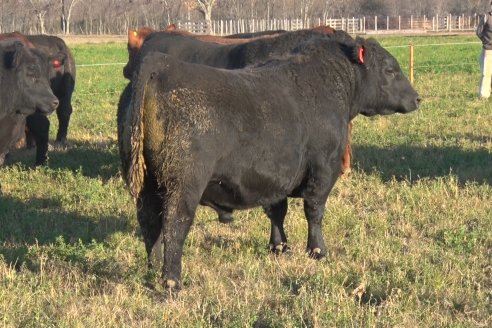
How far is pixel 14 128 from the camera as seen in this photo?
9.16m

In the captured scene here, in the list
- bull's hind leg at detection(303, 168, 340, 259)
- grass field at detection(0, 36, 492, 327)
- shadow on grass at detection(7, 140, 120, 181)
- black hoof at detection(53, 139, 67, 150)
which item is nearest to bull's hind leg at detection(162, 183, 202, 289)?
grass field at detection(0, 36, 492, 327)

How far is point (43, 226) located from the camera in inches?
289

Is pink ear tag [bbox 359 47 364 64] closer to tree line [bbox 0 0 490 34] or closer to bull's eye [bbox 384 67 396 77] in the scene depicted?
bull's eye [bbox 384 67 396 77]

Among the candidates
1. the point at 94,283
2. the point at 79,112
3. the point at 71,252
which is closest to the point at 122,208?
the point at 71,252

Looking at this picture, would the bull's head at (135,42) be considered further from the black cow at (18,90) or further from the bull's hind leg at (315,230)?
the bull's hind leg at (315,230)

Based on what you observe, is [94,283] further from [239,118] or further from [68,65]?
[68,65]

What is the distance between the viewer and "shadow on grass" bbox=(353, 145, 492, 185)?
9.05m

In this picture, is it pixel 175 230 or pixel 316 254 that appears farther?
pixel 316 254

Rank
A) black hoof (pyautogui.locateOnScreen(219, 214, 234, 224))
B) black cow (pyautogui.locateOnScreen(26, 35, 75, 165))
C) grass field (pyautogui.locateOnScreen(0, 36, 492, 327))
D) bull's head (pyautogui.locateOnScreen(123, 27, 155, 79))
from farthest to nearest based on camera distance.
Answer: black cow (pyautogui.locateOnScreen(26, 35, 75, 165))
bull's head (pyautogui.locateOnScreen(123, 27, 155, 79))
black hoof (pyautogui.locateOnScreen(219, 214, 234, 224))
grass field (pyautogui.locateOnScreen(0, 36, 492, 327))

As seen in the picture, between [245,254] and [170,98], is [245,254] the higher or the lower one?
the lower one

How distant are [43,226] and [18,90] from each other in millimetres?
2354

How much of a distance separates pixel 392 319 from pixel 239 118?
1.74 metres

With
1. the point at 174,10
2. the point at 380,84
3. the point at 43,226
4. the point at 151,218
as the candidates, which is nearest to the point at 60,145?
the point at 43,226

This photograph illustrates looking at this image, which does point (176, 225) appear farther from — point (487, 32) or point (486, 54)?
point (487, 32)
